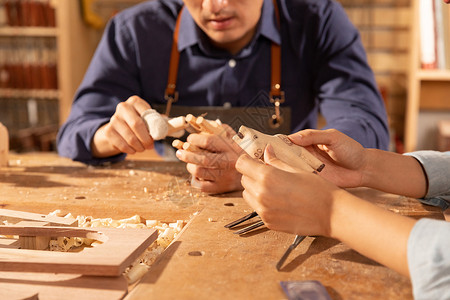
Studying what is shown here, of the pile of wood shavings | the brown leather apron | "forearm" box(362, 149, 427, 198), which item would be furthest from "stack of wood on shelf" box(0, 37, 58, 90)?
"forearm" box(362, 149, 427, 198)

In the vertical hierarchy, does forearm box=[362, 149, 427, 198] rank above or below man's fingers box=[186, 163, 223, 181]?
above

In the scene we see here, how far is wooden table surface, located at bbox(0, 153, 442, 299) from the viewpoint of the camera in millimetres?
645

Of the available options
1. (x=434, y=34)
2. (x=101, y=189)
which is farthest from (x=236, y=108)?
(x=434, y=34)

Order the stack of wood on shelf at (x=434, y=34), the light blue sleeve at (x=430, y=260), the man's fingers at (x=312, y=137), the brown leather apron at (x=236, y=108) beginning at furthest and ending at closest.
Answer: the stack of wood on shelf at (x=434, y=34) → the brown leather apron at (x=236, y=108) → the man's fingers at (x=312, y=137) → the light blue sleeve at (x=430, y=260)

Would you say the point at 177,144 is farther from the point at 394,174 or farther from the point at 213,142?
the point at 394,174

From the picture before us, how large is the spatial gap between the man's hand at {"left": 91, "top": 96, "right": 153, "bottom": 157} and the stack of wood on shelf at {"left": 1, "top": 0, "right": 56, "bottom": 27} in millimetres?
2099

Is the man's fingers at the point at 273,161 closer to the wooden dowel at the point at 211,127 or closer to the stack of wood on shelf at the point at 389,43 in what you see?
the wooden dowel at the point at 211,127

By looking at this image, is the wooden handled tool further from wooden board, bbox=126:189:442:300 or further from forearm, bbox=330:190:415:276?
forearm, bbox=330:190:415:276

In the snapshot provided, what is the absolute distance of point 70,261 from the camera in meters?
0.66

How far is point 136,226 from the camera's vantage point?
0.93 meters

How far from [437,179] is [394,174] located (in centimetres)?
9

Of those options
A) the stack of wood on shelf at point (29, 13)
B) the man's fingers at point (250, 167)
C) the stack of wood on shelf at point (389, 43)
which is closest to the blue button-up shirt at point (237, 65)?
the man's fingers at point (250, 167)

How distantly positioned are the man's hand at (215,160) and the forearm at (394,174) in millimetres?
313

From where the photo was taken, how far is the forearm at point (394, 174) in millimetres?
1022
